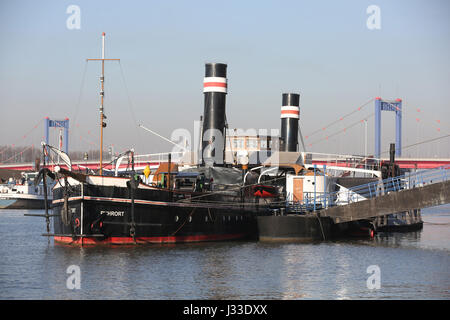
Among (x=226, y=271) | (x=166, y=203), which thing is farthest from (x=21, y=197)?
(x=226, y=271)

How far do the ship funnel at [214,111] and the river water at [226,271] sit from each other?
7179mm

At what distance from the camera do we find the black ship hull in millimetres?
Answer: 29531

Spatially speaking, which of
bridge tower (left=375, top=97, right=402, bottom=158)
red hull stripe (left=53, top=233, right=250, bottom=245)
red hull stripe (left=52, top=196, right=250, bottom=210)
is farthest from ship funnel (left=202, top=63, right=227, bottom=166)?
bridge tower (left=375, top=97, right=402, bottom=158)

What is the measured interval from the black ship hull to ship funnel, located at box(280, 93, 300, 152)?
19.2 m

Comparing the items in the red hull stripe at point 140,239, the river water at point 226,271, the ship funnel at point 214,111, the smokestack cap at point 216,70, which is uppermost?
the smokestack cap at point 216,70

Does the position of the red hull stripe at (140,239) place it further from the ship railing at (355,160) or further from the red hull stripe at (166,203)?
the ship railing at (355,160)

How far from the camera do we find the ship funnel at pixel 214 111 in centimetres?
3988

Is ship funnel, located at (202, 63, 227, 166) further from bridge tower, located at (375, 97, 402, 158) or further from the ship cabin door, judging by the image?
bridge tower, located at (375, 97, 402, 158)

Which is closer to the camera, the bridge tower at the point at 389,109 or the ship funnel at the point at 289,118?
the ship funnel at the point at 289,118

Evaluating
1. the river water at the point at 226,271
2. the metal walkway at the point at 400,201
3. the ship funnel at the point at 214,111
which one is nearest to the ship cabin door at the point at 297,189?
the metal walkway at the point at 400,201

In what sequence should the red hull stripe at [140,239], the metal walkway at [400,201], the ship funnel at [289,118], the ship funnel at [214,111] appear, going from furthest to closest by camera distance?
1. the ship funnel at [289,118]
2. the ship funnel at [214,111]
3. the metal walkway at [400,201]
4. the red hull stripe at [140,239]

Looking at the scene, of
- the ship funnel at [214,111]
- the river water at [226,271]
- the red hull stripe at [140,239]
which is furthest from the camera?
the ship funnel at [214,111]

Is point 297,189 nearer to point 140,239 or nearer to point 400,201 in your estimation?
point 400,201
